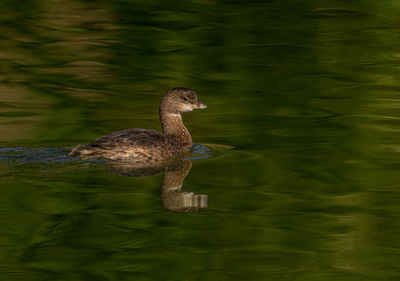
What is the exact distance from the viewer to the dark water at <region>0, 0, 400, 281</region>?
8469 mm

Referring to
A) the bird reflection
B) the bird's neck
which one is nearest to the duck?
the bird's neck

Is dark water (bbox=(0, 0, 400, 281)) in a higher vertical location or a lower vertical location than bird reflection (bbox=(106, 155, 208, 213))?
higher

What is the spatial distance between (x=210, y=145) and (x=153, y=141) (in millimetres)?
1167

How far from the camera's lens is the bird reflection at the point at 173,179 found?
32.8ft

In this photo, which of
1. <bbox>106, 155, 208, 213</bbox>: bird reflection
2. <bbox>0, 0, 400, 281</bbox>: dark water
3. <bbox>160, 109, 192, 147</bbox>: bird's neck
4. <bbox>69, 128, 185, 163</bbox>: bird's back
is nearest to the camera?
<bbox>0, 0, 400, 281</bbox>: dark water

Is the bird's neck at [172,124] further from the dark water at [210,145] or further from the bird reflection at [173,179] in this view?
the bird reflection at [173,179]

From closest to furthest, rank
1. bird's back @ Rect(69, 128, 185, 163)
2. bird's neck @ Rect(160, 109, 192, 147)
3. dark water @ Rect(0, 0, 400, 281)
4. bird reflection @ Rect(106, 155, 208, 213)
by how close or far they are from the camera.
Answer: dark water @ Rect(0, 0, 400, 281) < bird reflection @ Rect(106, 155, 208, 213) < bird's back @ Rect(69, 128, 185, 163) < bird's neck @ Rect(160, 109, 192, 147)

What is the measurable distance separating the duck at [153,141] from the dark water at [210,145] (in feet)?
0.80

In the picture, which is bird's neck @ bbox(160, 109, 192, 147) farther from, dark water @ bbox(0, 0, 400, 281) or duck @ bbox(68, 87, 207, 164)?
dark water @ bbox(0, 0, 400, 281)

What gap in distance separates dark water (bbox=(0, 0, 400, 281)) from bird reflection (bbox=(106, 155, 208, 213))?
0.03m

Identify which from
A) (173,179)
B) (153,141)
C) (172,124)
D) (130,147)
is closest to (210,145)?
(172,124)

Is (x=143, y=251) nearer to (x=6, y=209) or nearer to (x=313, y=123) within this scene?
(x=6, y=209)

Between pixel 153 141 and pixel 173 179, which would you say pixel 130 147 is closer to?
pixel 153 141

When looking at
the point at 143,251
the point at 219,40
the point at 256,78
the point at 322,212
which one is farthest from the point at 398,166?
the point at 219,40
